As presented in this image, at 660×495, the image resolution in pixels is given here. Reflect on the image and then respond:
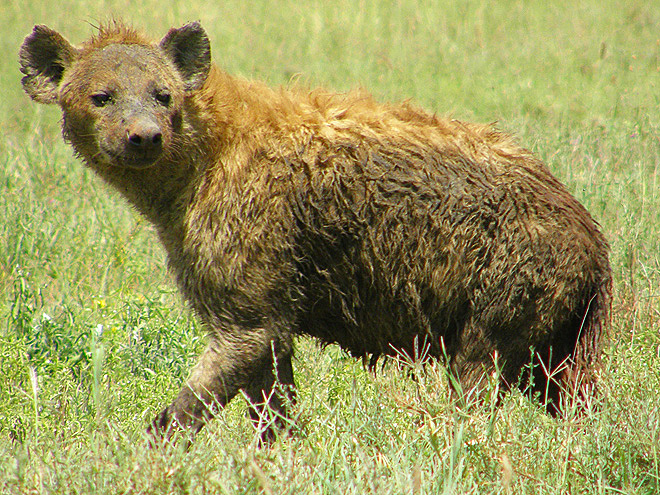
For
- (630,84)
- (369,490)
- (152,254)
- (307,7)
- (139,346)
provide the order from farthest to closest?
1. (307,7)
2. (630,84)
3. (152,254)
4. (139,346)
5. (369,490)

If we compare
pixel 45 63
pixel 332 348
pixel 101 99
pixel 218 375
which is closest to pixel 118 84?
pixel 101 99

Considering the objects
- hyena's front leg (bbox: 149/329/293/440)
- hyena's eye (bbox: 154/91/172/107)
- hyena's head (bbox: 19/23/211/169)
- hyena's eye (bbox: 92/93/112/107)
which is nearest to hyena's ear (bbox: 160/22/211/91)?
hyena's head (bbox: 19/23/211/169)

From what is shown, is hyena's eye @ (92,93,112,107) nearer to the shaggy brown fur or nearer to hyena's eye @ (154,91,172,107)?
the shaggy brown fur

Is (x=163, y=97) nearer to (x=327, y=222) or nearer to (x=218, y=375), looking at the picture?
(x=327, y=222)

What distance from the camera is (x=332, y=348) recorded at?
4867mm

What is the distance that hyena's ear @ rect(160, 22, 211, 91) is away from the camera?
3.74m

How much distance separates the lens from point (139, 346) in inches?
181

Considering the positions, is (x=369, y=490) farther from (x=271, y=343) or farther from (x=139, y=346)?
(x=139, y=346)

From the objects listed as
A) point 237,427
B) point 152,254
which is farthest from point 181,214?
point 152,254

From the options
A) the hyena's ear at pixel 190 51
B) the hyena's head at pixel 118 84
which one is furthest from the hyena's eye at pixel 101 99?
the hyena's ear at pixel 190 51

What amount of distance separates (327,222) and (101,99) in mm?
1070

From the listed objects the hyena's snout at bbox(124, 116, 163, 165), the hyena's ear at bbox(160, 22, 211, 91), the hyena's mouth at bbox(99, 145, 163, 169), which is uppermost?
the hyena's ear at bbox(160, 22, 211, 91)

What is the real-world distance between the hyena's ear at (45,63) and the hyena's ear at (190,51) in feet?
1.35

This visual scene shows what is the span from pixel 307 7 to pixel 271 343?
7.49 meters
